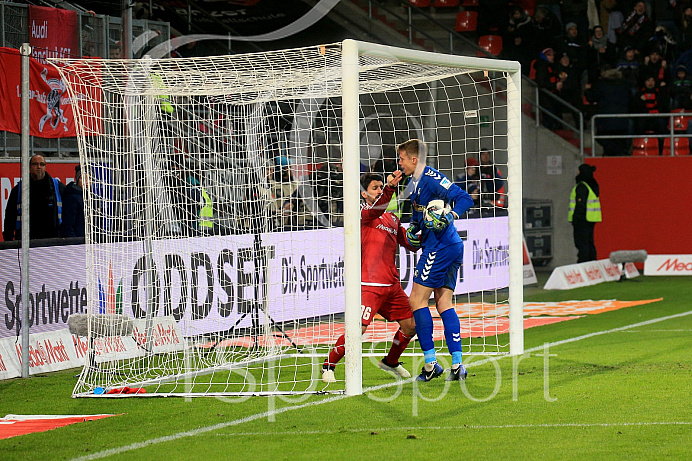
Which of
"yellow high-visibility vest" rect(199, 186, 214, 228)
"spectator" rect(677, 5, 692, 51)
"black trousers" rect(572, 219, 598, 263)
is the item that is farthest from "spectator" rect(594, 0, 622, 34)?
"yellow high-visibility vest" rect(199, 186, 214, 228)

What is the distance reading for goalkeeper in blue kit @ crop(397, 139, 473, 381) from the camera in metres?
8.66

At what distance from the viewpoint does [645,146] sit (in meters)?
24.2

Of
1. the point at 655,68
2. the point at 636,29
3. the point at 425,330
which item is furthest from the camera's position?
the point at 636,29

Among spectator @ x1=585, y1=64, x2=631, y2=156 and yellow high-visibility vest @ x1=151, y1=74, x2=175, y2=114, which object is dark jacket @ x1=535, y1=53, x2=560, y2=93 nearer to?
spectator @ x1=585, y1=64, x2=631, y2=156

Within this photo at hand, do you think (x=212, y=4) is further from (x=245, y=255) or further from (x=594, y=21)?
(x=245, y=255)

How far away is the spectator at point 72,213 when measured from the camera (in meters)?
Answer: 12.6

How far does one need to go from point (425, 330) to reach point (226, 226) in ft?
12.8

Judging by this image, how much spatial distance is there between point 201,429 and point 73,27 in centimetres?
1011

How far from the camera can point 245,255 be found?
11844mm

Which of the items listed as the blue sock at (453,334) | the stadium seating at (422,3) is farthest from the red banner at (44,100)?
the stadium seating at (422,3)

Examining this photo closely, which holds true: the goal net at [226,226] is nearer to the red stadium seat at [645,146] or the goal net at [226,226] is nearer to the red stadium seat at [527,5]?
the red stadium seat at [645,146]

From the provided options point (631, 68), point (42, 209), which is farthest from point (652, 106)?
point (42, 209)

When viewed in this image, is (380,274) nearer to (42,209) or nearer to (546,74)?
(42,209)

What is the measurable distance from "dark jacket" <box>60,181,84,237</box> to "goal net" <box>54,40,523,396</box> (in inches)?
73.2
